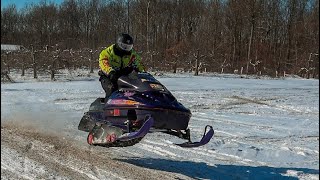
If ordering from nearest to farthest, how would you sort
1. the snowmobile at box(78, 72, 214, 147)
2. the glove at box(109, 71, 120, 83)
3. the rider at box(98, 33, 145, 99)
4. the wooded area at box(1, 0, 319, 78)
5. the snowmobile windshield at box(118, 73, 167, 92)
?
1. the snowmobile at box(78, 72, 214, 147)
2. the snowmobile windshield at box(118, 73, 167, 92)
3. the glove at box(109, 71, 120, 83)
4. the rider at box(98, 33, 145, 99)
5. the wooded area at box(1, 0, 319, 78)

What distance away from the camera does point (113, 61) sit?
5.97 m

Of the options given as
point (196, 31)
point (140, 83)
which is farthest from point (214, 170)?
point (196, 31)

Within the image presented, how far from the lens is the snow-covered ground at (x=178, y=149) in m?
5.07

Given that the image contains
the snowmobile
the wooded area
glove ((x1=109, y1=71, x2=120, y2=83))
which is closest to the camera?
the snowmobile

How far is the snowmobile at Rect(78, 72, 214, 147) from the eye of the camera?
5.03 m

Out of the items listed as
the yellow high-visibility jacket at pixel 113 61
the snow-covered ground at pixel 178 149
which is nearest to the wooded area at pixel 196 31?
the snow-covered ground at pixel 178 149

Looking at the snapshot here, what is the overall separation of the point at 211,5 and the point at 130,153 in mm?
→ 32404

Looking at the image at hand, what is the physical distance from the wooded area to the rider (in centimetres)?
1680

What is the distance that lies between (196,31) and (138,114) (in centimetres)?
3284

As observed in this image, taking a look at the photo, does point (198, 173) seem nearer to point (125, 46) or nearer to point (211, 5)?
point (125, 46)

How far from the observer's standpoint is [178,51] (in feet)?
106

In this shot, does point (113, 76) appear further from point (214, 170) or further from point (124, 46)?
point (214, 170)

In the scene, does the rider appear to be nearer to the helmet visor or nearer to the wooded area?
the helmet visor

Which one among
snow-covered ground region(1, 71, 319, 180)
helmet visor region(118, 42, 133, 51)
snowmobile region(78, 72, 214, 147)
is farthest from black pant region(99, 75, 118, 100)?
snow-covered ground region(1, 71, 319, 180)
